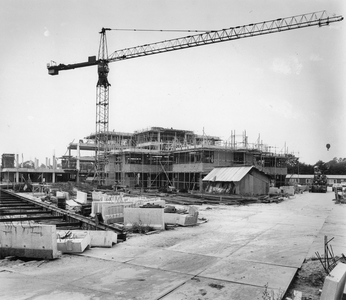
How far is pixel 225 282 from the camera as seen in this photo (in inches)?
305

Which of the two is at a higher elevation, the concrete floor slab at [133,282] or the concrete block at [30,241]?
the concrete block at [30,241]

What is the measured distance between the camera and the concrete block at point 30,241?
937 centimetres

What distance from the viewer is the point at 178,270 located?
28.3 feet

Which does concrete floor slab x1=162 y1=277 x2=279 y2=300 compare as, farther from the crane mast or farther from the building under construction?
the crane mast

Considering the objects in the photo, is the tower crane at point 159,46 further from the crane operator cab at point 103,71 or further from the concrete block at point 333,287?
the concrete block at point 333,287

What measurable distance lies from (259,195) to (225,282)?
1178 inches

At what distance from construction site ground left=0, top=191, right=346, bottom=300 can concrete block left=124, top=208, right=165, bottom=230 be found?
1467 millimetres

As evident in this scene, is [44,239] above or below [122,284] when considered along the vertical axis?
above

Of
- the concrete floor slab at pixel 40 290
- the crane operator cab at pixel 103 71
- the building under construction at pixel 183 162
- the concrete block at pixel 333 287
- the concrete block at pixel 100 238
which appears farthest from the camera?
the crane operator cab at pixel 103 71

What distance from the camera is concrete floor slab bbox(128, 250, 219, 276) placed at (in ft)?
28.9

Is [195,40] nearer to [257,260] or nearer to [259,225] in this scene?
[259,225]

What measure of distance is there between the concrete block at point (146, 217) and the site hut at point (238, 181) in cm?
2172

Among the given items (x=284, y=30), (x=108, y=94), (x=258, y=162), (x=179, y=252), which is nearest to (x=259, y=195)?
(x=258, y=162)

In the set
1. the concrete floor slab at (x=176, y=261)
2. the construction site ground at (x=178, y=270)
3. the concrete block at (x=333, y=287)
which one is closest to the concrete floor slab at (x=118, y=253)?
the construction site ground at (x=178, y=270)
